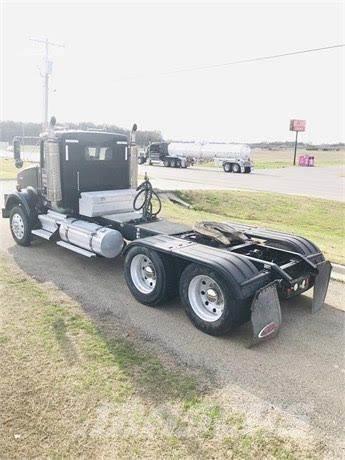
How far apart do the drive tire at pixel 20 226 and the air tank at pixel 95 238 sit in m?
1.14

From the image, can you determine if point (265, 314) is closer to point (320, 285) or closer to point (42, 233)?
point (320, 285)

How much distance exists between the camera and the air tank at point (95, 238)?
664 centimetres

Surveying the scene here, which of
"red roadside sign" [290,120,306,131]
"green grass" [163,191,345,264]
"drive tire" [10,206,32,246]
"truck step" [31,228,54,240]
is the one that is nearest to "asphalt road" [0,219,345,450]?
"truck step" [31,228,54,240]

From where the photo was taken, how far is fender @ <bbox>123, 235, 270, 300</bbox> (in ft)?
14.9

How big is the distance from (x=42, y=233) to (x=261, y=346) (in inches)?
194

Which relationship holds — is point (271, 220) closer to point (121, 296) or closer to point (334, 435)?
point (121, 296)

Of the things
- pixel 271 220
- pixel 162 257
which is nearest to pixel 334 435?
pixel 162 257

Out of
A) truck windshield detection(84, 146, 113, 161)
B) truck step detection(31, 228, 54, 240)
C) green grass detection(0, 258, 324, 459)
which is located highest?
truck windshield detection(84, 146, 113, 161)

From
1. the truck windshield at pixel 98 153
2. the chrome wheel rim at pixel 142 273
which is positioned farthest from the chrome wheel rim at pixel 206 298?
the truck windshield at pixel 98 153

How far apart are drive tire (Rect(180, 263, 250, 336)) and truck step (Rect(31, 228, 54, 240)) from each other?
356 cm

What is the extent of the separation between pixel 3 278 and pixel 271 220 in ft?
33.1

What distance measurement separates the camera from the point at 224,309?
183 inches

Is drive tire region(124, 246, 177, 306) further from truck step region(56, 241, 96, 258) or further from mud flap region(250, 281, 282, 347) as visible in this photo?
truck step region(56, 241, 96, 258)

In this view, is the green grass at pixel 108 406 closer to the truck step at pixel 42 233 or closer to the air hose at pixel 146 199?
the air hose at pixel 146 199
